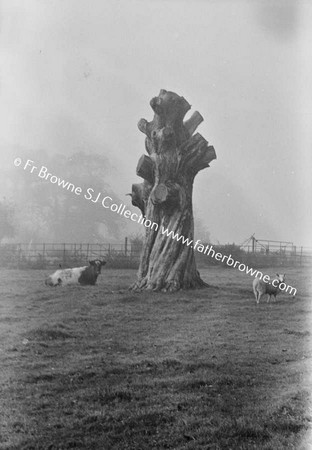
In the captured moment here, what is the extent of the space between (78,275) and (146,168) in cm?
179

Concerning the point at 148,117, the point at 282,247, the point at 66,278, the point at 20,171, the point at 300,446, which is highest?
the point at 148,117

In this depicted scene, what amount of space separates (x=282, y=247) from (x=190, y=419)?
8.07ft

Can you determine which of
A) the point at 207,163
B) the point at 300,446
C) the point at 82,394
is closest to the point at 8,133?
the point at 207,163

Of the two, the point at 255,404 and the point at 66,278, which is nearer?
the point at 255,404

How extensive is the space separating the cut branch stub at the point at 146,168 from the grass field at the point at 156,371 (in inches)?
73.6

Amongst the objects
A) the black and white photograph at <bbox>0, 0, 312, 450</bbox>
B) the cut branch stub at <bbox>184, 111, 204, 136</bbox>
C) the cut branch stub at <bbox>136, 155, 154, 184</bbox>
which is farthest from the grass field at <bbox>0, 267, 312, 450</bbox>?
the cut branch stub at <bbox>184, 111, 204, 136</bbox>

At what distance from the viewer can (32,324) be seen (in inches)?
176

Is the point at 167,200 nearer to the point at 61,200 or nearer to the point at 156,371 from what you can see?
the point at 61,200

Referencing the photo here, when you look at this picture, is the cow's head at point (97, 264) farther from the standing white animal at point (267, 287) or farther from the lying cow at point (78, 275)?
the standing white animal at point (267, 287)

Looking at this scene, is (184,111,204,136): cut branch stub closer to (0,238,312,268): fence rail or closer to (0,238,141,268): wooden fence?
(0,238,312,268): fence rail

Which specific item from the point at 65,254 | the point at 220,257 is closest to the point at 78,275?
the point at 65,254

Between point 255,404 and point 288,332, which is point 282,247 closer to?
point 288,332

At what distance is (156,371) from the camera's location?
3.92m

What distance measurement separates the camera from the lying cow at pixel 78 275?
5.44m
